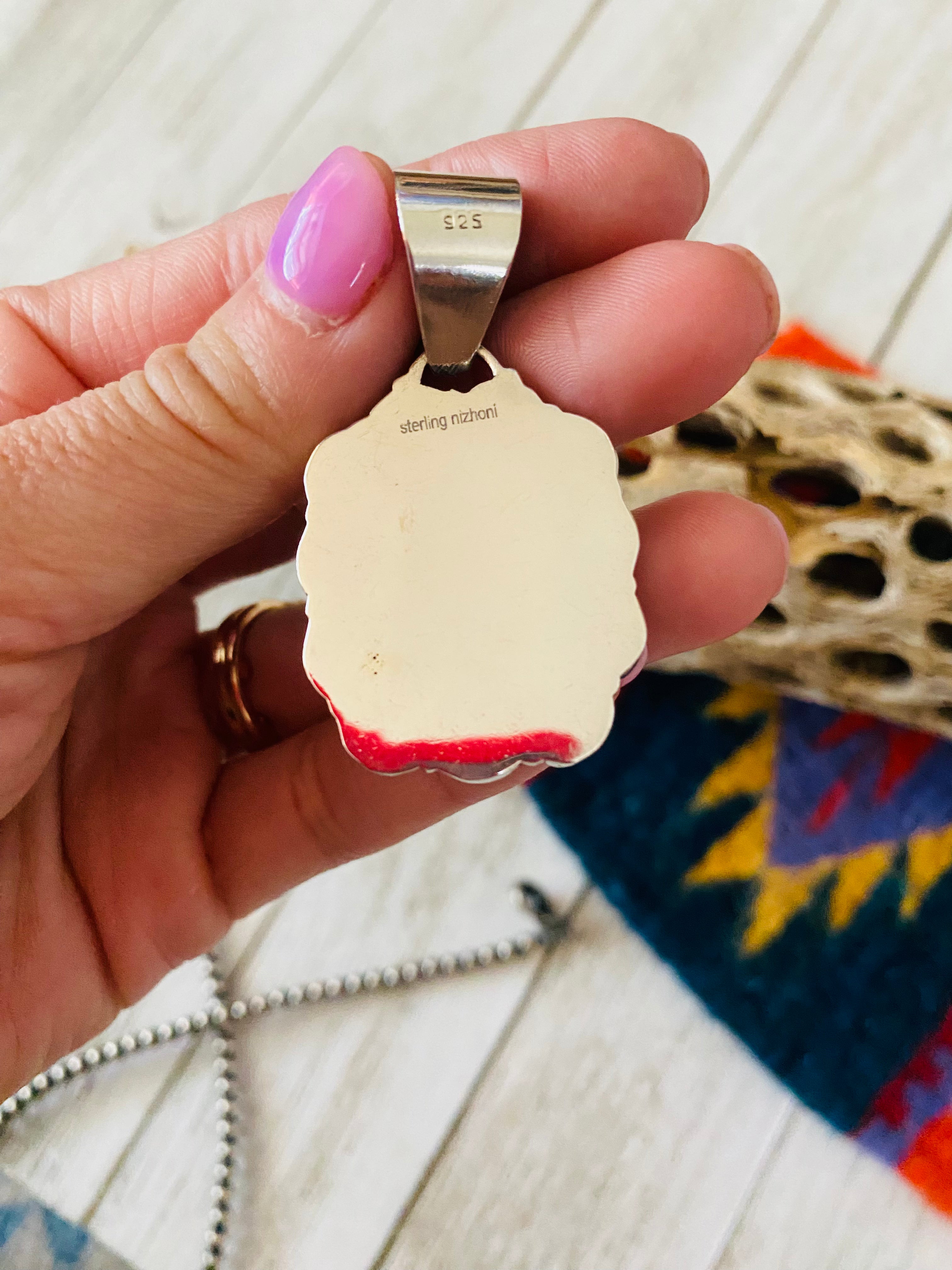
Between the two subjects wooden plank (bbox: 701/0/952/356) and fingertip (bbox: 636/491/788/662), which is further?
wooden plank (bbox: 701/0/952/356)

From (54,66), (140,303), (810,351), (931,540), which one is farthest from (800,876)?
(54,66)

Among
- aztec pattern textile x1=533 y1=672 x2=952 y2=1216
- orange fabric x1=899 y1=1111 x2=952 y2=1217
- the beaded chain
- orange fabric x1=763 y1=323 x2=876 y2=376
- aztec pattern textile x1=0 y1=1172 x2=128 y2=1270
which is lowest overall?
aztec pattern textile x1=0 y1=1172 x2=128 y2=1270

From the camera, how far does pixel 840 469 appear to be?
32.0 inches

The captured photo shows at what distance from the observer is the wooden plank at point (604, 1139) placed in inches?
35.0

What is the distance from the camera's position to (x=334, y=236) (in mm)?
554

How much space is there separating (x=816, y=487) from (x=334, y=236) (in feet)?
1.54

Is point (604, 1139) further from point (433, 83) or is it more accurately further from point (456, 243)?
point (433, 83)

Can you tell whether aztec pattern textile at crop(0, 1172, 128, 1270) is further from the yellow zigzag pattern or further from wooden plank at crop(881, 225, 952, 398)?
wooden plank at crop(881, 225, 952, 398)

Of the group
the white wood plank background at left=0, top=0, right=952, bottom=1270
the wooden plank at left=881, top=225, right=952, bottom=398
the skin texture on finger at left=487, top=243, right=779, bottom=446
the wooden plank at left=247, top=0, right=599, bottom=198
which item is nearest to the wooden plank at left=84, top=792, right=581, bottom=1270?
the white wood plank background at left=0, top=0, right=952, bottom=1270

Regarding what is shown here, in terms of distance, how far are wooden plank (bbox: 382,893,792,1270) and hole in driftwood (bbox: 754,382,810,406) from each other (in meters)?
0.50

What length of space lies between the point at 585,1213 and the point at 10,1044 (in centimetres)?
50

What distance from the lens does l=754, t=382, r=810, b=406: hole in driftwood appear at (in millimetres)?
850

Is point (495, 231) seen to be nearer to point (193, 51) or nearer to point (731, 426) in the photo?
point (731, 426)

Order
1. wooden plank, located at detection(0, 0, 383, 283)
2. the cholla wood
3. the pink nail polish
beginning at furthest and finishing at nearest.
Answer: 1. wooden plank, located at detection(0, 0, 383, 283)
2. the cholla wood
3. the pink nail polish
